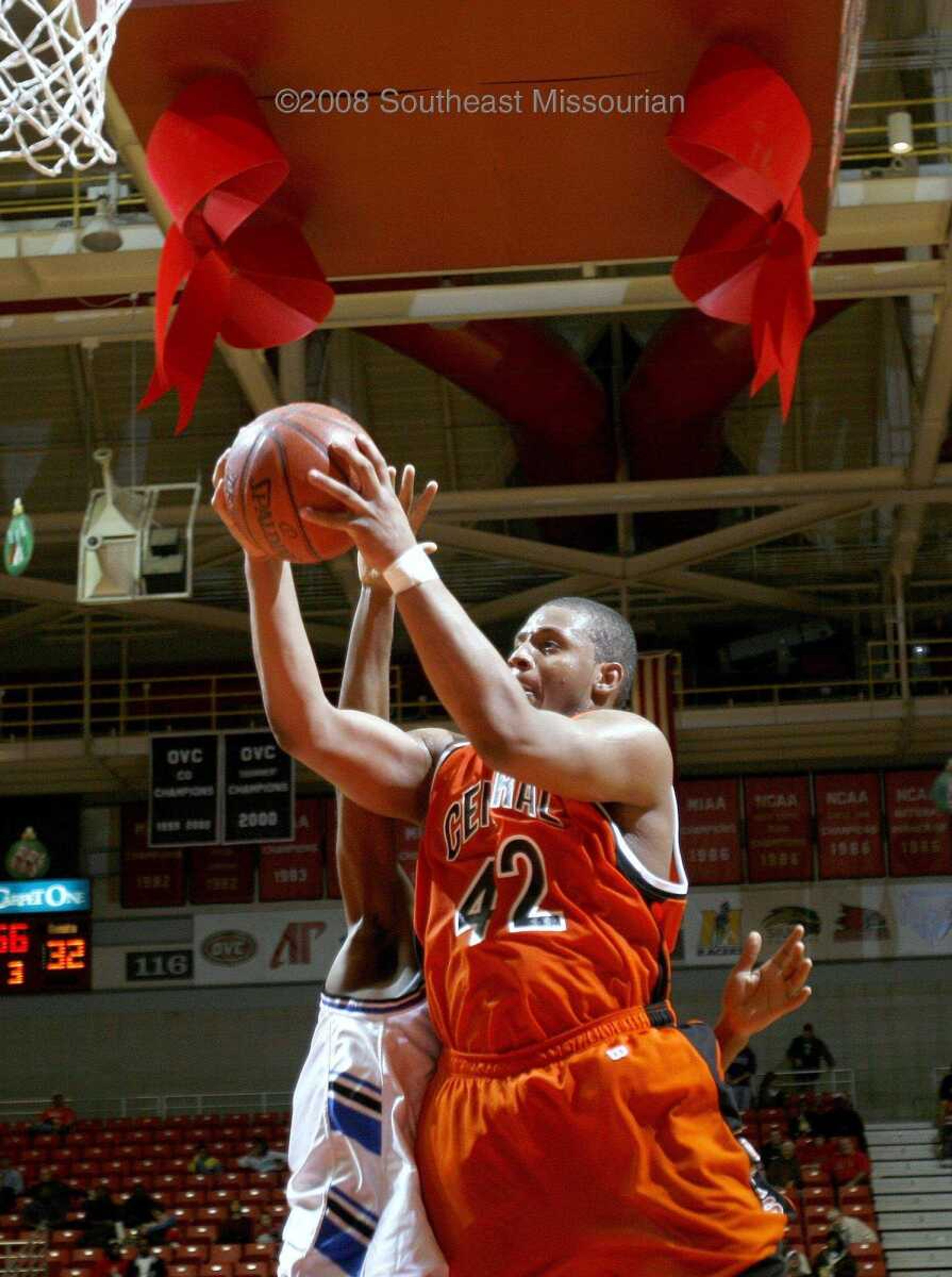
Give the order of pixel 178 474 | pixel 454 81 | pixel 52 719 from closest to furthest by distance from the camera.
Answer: pixel 454 81 < pixel 178 474 < pixel 52 719

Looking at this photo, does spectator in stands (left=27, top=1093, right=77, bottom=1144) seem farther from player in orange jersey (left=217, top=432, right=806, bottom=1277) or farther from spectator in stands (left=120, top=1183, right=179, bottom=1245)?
player in orange jersey (left=217, top=432, right=806, bottom=1277)

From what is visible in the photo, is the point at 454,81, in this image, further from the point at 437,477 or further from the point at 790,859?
the point at 790,859

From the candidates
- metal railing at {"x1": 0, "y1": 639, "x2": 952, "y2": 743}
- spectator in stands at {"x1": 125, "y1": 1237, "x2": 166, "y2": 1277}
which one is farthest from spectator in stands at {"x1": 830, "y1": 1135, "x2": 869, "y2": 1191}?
spectator in stands at {"x1": 125, "y1": 1237, "x2": 166, "y2": 1277}

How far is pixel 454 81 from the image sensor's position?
15.5 feet

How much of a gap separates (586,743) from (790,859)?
1878cm

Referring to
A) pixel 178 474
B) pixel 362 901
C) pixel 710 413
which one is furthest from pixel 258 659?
pixel 178 474

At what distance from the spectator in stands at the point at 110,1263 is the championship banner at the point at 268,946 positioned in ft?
23.3

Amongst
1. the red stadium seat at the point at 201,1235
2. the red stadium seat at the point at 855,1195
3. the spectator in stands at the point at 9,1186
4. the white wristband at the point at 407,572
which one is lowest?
the spectator in stands at the point at 9,1186

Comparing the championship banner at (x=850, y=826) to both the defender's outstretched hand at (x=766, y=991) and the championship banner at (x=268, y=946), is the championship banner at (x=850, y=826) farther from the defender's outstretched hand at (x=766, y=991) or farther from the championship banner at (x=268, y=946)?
the defender's outstretched hand at (x=766, y=991)

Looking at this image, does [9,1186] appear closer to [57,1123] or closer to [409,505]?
[57,1123]

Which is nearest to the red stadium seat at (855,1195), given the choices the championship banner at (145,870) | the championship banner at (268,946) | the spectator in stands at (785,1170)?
the spectator in stands at (785,1170)

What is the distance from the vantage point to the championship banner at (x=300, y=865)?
21.9m

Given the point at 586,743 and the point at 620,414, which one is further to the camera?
the point at 620,414

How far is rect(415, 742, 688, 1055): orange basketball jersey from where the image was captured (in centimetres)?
316
